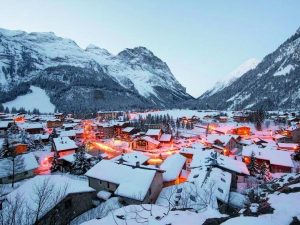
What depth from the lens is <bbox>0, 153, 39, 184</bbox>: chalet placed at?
4541cm

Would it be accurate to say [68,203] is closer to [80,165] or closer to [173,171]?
[173,171]

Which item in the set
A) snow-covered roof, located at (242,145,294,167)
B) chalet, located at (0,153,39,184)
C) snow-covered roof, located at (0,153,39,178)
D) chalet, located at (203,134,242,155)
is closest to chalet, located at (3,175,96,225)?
chalet, located at (0,153,39,184)

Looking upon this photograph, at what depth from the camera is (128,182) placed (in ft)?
110

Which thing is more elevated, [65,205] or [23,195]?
[23,195]

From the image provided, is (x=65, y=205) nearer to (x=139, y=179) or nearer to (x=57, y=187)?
(x=57, y=187)

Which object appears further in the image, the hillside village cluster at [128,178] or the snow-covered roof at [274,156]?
the snow-covered roof at [274,156]

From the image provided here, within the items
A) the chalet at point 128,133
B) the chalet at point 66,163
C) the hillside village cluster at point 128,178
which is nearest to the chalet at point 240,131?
the hillside village cluster at point 128,178

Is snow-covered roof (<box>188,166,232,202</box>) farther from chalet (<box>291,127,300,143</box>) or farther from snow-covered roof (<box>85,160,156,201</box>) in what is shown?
chalet (<box>291,127,300,143</box>)

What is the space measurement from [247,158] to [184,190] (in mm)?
36452

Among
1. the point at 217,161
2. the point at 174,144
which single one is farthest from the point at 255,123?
the point at 217,161

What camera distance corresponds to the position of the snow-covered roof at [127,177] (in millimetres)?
31125

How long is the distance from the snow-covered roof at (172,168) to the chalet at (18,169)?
93.4 feet

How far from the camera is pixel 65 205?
88.2 ft

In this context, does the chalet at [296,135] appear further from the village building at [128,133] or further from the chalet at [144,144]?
the village building at [128,133]
